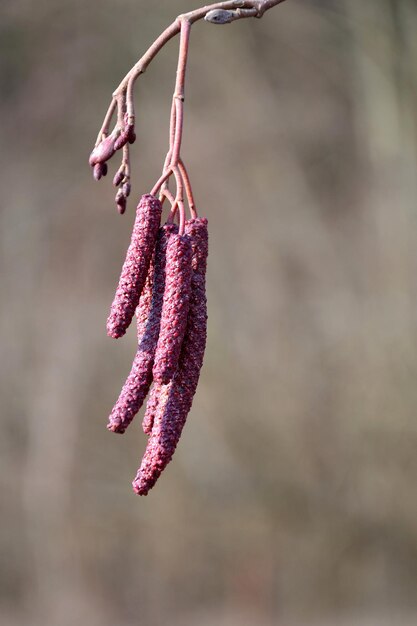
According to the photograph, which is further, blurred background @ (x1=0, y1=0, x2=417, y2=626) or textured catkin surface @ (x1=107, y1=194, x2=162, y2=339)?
blurred background @ (x1=0, y1=0, x2=417, y2=626)

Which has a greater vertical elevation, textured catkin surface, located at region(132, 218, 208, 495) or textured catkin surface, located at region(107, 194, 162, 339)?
textured catkin surface, located at region(107, 194, 162, 339)

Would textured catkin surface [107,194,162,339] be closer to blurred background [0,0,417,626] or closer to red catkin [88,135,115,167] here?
red catkin [88,135,115,167]

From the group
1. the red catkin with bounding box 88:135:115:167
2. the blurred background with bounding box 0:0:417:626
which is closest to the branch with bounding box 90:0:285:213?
the red catkin with bounding box 88:135:115:167

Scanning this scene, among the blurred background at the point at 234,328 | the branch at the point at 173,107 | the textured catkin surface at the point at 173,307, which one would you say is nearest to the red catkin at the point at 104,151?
the branch at the point at 173,107

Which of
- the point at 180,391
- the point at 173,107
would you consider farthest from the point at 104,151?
the point at 180,391

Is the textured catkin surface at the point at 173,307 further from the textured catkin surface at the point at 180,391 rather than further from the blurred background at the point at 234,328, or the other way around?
the blurred background at the point at 234,328

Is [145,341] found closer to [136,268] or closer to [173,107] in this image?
[136,268]

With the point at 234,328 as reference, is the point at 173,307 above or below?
below

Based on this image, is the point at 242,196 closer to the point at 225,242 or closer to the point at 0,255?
the point at 225,242
